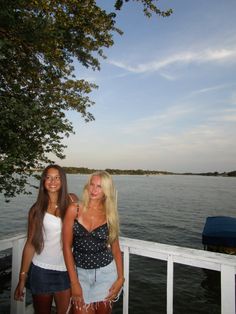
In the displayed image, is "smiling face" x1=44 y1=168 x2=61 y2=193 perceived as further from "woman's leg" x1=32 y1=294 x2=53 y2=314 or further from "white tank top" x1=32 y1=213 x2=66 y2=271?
"woman's leg" x1=32 y1=294 x2=53 y2=314

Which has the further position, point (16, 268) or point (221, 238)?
point (221, 238)

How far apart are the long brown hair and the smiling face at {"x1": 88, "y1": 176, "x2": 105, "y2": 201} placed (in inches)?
14.6

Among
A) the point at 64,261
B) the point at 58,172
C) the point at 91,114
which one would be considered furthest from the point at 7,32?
the point at 64,261

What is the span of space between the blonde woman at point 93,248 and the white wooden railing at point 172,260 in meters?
0.36

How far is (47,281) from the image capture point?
2.80m

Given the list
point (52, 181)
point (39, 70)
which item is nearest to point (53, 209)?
point (52, 181)

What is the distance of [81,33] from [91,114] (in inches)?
88.6

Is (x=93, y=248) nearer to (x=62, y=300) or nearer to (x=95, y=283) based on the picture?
(x=95, y=283)

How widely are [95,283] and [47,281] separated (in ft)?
1.70

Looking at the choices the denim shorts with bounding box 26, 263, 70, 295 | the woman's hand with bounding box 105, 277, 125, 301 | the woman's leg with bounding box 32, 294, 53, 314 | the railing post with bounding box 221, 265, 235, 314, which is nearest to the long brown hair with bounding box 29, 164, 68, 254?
the denim shorts with bounding box 26, 263, 70, 295

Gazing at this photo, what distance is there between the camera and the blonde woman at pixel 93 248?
2.62 metres

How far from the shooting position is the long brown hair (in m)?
2.79

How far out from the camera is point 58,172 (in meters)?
3.03

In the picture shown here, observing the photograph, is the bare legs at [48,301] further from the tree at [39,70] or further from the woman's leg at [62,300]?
the tree at [39,70]
